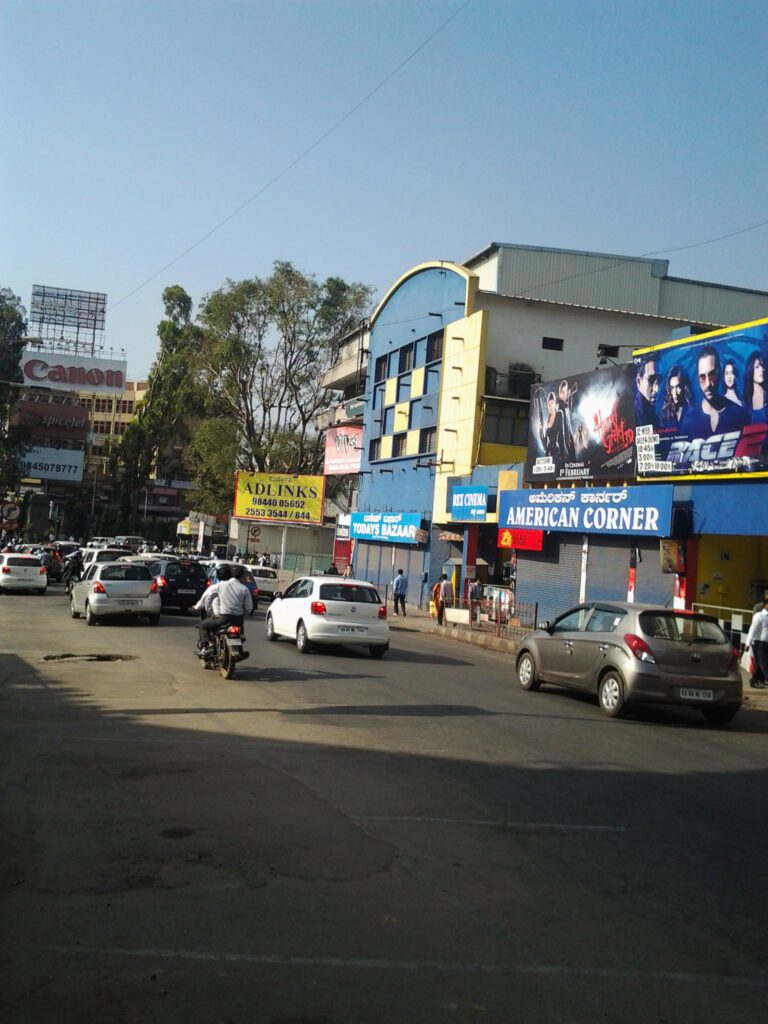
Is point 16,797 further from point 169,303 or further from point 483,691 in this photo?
point 169,303

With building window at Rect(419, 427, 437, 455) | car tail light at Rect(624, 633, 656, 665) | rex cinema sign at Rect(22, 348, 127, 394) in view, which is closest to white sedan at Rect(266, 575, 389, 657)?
car tail light at Rect(624, 633, 656, 665)

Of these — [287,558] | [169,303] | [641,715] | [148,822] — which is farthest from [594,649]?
[169,303]

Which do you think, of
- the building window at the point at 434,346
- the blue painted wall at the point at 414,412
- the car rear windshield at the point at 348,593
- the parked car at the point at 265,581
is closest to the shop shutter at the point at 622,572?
the car rear windshield at the point at 348,593

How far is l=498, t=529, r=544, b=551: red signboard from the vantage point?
3191cm

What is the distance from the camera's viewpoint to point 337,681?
1583 cm

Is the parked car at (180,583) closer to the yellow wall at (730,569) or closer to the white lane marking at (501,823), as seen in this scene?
the yellow wall at (730,569)

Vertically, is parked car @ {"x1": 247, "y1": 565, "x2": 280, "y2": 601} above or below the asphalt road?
above

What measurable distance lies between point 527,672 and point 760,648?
504cm

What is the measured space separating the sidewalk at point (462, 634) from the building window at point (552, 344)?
12305mm

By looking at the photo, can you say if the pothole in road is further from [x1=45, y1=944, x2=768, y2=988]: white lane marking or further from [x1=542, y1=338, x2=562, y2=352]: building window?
[x1=542, y1=338, x2=562, y2=352]: building window

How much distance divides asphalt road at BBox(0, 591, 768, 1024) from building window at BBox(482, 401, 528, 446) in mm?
28657

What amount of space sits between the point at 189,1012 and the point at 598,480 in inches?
1046

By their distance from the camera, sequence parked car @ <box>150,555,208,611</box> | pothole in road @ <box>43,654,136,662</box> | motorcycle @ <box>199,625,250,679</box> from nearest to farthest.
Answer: motorcycle @ <box>199,625,250,679</box> → pothole in road @ <box>43,654,136,662</box> → parked car @ <box>150,555,208,611</box>

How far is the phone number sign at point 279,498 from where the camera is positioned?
57.2m
